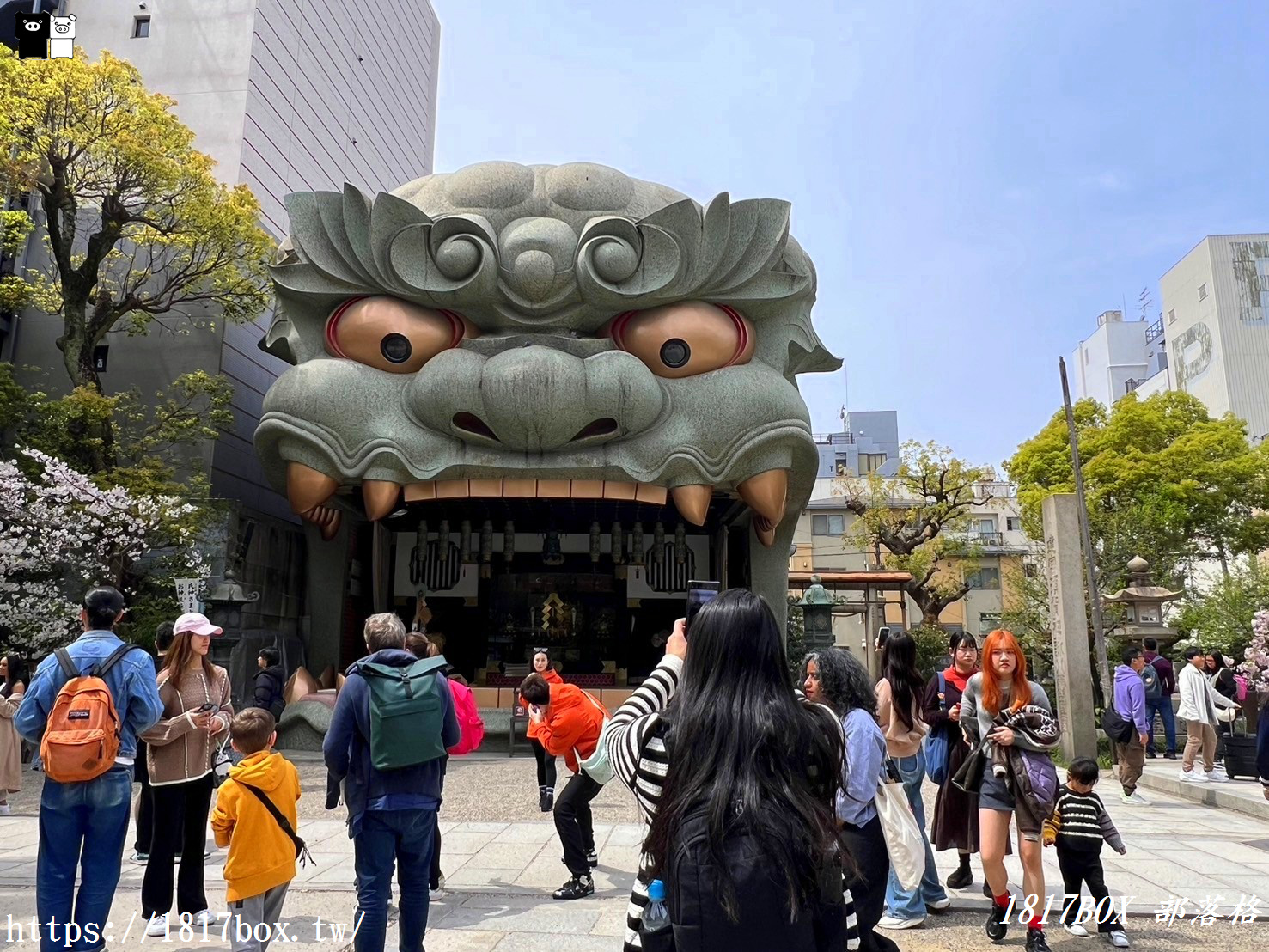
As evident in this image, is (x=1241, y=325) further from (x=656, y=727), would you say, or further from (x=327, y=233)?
(x=656, y=727)

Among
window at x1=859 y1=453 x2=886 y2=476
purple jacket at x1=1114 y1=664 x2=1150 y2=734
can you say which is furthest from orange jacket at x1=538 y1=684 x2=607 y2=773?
window at x1=859 y1=453 x2=886 y2=476

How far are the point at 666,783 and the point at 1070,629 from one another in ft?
35.4

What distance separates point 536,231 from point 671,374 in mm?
3036

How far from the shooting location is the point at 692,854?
190cm

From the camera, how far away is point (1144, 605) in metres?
14.1

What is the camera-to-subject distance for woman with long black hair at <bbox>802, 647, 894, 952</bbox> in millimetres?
3662

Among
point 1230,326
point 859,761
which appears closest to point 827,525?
point 1230,326

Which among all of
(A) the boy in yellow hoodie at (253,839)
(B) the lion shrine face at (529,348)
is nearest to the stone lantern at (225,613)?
(B) the lion shrine face at (529,348)

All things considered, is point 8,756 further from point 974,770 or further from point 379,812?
point 974,770

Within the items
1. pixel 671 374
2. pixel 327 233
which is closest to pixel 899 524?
pixel 671 374

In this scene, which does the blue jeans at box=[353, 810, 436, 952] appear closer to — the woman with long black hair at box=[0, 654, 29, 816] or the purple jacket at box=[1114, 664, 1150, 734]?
the woman with long black hair at box=[0, 654, 29, 816]

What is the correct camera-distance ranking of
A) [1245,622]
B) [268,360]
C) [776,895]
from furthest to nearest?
1. [268,360]
2. [1245,622]
3. [776,895]

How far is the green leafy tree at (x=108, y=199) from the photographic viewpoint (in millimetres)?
13766

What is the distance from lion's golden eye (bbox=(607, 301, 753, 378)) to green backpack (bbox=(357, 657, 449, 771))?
35.1 ft
